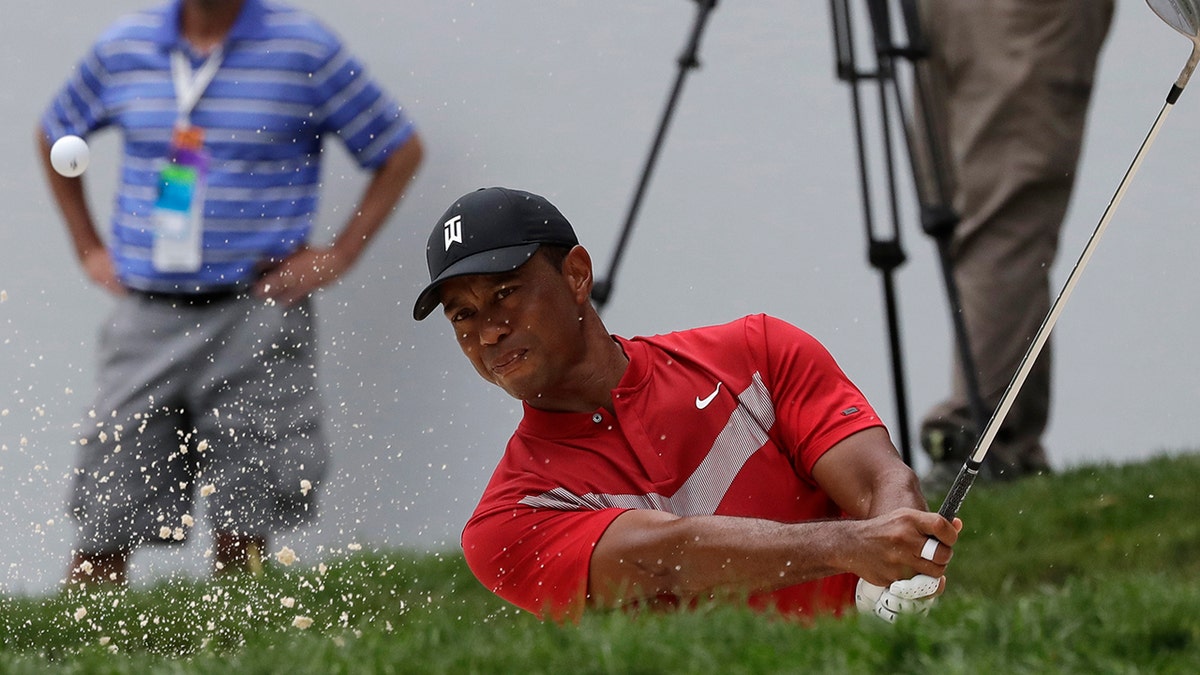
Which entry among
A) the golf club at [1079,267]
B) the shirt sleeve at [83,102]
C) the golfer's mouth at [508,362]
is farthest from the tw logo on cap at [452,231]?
the shirt sleeve at [83,102]

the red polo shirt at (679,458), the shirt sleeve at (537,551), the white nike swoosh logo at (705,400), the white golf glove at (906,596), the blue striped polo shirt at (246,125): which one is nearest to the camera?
the white golf glove at (906,596)

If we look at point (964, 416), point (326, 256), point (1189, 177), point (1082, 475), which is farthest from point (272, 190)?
point (1189, 177)

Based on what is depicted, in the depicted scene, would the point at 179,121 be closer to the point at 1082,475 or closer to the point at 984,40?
the point at 984,40

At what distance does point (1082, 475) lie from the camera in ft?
19.2

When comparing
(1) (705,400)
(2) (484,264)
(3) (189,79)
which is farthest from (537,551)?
(3) (189,79)

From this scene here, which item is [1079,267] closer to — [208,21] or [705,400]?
[705,400]

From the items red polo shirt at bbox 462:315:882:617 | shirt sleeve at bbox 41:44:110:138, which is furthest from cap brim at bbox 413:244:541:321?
shirt sleeve at bbox 41:44:110:138

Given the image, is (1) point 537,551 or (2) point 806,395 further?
(2) point 806,395

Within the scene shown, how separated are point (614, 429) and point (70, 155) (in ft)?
8.43

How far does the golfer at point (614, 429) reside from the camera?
11.4ft

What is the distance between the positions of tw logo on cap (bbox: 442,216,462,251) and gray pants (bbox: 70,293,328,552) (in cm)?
181

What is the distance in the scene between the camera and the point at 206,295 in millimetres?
5414

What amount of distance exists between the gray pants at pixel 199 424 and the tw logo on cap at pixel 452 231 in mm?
1814

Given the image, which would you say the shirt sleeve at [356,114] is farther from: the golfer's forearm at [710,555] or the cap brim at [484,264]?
the golfer's forearm at [710,555]
